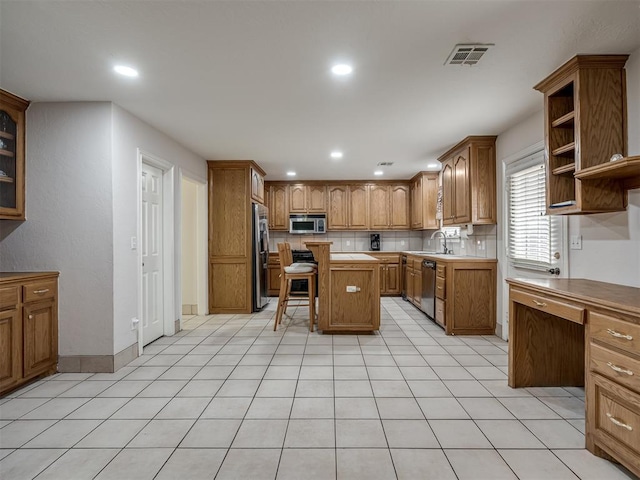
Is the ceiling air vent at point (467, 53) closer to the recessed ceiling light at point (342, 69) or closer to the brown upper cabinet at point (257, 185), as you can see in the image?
the recessed ceiling light at point (342, 69)

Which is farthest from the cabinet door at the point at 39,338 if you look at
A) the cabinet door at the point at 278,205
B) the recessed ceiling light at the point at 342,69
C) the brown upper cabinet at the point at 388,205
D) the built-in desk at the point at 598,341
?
the brown upper cabinet at the point at 388,205

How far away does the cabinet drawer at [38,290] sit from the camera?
2.59 m

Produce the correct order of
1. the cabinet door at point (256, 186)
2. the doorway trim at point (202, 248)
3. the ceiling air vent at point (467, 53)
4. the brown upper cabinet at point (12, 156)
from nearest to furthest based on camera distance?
the ceiling air vent at point (467, 53) → the brown upper cabinet at point (12, 156) → the doorway trim at point (202, 248) → the cabinet door at point (256, 186)

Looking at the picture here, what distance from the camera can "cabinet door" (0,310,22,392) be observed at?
2391mm

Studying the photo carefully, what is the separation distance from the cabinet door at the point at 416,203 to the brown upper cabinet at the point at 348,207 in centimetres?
92

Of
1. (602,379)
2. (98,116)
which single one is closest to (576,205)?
(602,379)

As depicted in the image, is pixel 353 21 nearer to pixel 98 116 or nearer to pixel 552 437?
pixel 98 116

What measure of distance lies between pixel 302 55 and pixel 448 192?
329cm

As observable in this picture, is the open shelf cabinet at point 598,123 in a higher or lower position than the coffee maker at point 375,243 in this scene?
higher

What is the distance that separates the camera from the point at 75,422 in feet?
6.91

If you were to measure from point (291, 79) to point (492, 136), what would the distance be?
2714 millimetres

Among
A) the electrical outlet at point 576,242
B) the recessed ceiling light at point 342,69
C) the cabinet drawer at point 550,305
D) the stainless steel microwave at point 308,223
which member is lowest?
the cabinet drawer at point 550,305

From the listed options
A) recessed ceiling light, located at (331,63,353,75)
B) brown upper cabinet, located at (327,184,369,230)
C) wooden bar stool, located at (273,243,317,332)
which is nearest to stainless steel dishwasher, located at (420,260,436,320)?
wooden bar stool, located at (273,243,317,332)

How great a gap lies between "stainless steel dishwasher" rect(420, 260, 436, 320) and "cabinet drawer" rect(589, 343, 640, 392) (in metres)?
2.67
